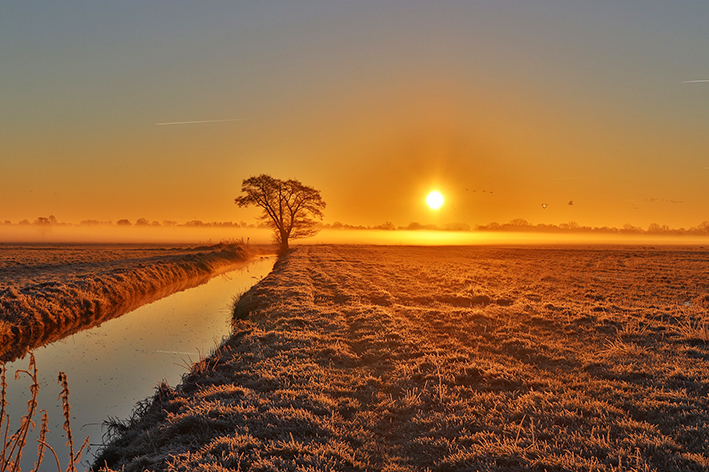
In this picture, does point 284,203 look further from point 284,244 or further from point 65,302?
point 65,302

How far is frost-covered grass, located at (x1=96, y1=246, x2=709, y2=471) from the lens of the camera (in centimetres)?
598

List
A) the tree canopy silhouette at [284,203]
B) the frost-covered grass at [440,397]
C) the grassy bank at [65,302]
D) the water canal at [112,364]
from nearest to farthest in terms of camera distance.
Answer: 1. the frost-covered grass at [440,397]
2. the water canal at [112,364]
3. the grassy bank at [65,302]
4. the tree canopy silhouette at [284,203]

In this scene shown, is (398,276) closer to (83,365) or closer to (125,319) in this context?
(125,319)

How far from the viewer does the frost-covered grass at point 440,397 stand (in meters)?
5.98

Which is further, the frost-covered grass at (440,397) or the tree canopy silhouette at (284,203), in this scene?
the tree canopy silhouette at (284,203)

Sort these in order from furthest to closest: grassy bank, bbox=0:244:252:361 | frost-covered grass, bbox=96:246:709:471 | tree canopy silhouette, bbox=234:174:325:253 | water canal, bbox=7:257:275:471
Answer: tree canopy silhouette, bbox=234:174:325:253
grassy bank, bbox=0:244:252:361
water canal, bbox=7:257:275:471
frost-covered grass, bbox=96:246:709:471

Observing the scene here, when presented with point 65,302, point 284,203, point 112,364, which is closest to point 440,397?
→ point 112,364

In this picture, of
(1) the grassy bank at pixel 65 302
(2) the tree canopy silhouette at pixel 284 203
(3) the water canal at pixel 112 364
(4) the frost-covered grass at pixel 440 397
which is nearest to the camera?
(4) the frost-covered grass at pixel 440 397

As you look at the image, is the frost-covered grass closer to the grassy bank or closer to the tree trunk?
the grassy bank

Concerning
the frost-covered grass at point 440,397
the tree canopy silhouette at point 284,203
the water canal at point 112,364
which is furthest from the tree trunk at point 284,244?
the frost-covered grass at point 440,397

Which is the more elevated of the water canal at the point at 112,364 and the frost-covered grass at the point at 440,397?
the frost-covered grass at the point at 440,397

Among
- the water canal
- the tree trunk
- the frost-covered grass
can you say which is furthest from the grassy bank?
the tree trunk

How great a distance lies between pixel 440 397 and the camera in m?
8.12

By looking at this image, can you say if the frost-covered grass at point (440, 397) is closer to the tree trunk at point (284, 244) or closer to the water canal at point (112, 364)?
the water canal at point (112, 364)
